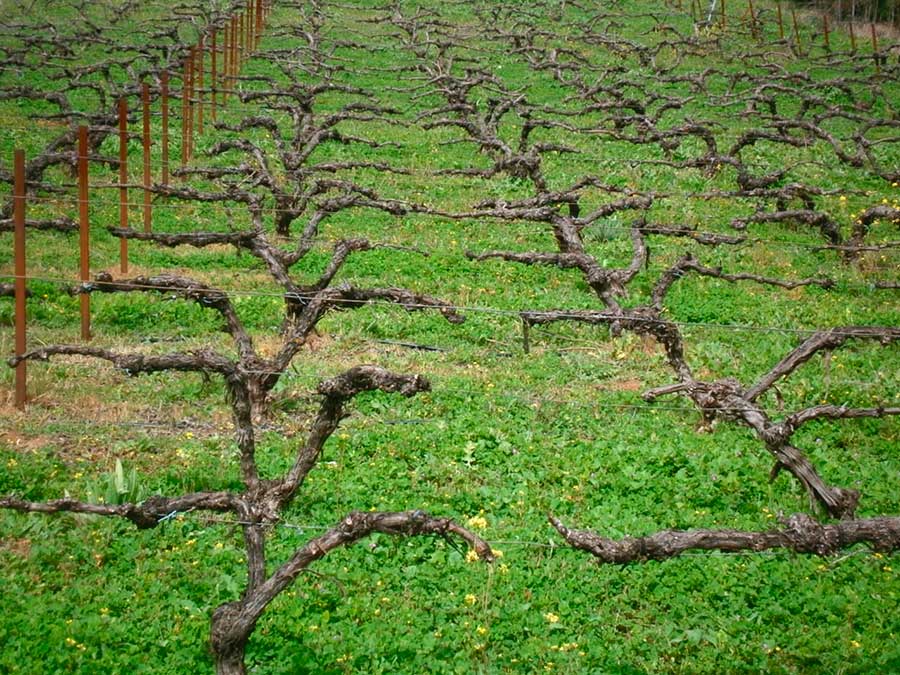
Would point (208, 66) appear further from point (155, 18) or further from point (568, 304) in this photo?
point (568, 304)

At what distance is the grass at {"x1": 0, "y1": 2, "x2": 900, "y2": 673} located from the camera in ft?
19.3

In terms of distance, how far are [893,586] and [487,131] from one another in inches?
588

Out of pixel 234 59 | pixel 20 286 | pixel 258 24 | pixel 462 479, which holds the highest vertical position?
pixel 20 286

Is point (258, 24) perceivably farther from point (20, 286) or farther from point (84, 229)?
point (20, 286)

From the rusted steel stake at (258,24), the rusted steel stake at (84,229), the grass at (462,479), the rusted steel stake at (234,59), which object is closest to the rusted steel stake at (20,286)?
the grass at (462,479)

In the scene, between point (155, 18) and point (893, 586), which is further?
point (155, 18)

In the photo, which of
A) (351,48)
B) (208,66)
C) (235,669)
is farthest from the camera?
(351,48)

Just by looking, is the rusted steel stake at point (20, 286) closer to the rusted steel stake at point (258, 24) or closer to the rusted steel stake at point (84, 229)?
the rusted steel stake at point (84, 229)

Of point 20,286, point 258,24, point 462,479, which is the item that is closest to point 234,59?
point 258,24

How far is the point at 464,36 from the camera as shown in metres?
33.8

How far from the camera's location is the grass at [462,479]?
19.3 feet

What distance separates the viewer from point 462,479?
7.72 metres

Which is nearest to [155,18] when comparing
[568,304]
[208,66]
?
[208,66]

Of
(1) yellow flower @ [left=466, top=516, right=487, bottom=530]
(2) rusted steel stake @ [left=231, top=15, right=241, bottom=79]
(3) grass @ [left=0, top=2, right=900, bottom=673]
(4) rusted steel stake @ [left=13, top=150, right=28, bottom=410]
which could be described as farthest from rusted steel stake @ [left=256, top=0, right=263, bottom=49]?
(1) yellow flower @ [left=466, top=516, right=487, bottom=530]
